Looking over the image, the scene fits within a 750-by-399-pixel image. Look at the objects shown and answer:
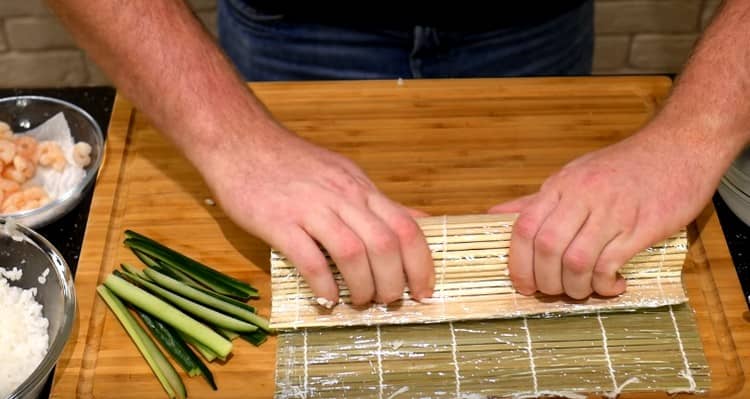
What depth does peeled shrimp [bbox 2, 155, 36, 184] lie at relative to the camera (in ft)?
5.67

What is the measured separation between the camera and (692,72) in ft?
5.42

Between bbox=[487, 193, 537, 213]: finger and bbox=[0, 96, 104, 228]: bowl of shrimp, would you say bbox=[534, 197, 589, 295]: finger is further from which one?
bbox=[0, 96, 104, 228]: bowl of shrimp

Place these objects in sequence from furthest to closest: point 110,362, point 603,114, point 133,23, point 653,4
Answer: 1. point 653,4
2. point 603,114
3. point 133,23
4. point 110,362

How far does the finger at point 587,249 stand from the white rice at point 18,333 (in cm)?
86

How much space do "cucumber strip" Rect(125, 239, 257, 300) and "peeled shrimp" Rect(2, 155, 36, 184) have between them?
279 mm

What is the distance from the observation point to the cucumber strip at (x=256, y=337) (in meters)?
1.52

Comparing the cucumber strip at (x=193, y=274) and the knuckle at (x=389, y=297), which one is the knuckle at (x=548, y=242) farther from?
the cucumber strip at (x=193, y=274)

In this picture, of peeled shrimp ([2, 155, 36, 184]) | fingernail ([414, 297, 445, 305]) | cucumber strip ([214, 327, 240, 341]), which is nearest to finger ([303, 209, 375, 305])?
fingernail ([414, 297, 445, 305])

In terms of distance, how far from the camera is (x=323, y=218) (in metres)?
1.45

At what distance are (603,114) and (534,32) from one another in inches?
10.2

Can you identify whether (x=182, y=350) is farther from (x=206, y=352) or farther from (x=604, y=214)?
(x=604, y=214)

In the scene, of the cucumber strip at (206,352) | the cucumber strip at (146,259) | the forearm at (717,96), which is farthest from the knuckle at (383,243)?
the forearm at (717,96)

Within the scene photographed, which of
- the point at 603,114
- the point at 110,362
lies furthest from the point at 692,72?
the point at 110,362

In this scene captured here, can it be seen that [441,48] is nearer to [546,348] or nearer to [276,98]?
[276,98]
